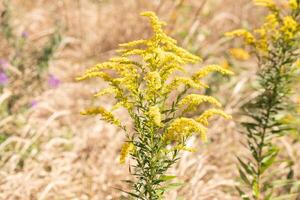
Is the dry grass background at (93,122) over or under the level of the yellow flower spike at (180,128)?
over

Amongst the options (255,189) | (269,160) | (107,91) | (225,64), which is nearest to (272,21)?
(269,160)

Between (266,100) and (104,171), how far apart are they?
1.82 meters

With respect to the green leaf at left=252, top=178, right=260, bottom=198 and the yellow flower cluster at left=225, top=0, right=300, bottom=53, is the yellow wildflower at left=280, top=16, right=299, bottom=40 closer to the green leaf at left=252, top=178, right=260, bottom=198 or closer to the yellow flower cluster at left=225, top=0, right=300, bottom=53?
the yellow flower cluster at left=225, top=0, right=300, bottom=53

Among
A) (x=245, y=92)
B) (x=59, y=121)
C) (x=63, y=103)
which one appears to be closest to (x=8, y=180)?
(x=59, y=121)

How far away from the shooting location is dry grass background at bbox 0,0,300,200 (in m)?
4.15

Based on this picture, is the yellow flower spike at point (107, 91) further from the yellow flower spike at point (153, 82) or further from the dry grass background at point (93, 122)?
the dry grass background at point (93, 122)

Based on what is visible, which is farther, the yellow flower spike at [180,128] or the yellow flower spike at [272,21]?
the yellow flower spike at [272,21]

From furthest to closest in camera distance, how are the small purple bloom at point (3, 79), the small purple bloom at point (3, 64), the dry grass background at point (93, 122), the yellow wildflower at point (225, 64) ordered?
1. the yellow wildflower at point (225, 64)
2. the small purple bloom at point (3, 64)
3. the small purple bloom at point (3, 79)
4. the dry grass background at point (93, 122)

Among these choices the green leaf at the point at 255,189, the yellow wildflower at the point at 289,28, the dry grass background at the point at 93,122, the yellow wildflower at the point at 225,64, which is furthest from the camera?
the yellow wildflower at the point at 225,64

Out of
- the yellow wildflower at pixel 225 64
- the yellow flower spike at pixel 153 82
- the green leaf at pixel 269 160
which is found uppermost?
the yellow wildflower at pixel 225 64

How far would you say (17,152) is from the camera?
4348mm

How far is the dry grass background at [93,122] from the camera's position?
4148 mm

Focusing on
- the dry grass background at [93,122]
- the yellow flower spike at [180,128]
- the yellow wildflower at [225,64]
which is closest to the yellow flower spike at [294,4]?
the yellow flower spike at [180,128]

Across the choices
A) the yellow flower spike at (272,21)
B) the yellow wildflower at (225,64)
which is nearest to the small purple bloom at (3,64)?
the yellow wildflower at (225,64)
